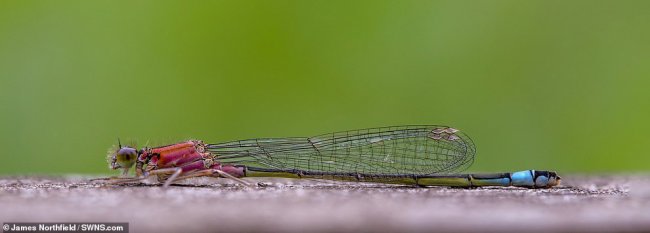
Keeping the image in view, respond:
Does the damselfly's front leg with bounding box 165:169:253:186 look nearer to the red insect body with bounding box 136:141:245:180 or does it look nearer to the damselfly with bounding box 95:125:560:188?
the damselfly with bounding box 95:125:560:188

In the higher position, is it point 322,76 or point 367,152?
point 322,76

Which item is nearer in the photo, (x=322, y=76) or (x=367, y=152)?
(x=367, y=152)

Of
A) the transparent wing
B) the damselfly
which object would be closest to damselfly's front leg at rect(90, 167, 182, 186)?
the damselfly

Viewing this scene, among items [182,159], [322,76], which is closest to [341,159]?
[182,159]

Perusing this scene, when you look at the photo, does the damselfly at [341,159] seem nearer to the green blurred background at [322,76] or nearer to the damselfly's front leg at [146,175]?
Answer: the damselfly's front leg at [146,175]

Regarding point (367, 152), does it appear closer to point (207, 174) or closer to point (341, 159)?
point (341, 159)

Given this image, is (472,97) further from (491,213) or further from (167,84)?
(491,213)
